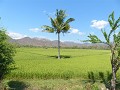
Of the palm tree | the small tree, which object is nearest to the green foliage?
the palm tree

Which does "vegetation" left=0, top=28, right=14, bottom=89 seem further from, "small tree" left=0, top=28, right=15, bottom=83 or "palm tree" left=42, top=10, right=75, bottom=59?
"palm tree" left=42, top=10, right=75, bottom=59

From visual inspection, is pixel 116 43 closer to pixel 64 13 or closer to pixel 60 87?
pixel 60 87

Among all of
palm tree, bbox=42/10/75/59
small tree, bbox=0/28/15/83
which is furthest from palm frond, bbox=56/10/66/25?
small tree, bbox=0/28/15/83

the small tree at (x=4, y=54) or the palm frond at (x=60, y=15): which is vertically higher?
the palm frond at (x=60, y=15)

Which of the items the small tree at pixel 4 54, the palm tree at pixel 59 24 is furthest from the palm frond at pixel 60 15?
the small tree at pixel 4 54

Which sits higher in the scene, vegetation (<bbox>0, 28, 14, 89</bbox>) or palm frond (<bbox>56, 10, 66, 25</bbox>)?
palm frond (<bbox>56, 10, 66, 25</bbox>)

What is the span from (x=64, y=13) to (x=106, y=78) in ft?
60.0

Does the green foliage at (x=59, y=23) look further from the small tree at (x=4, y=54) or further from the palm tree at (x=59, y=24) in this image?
the small tree at (x=4, y=54)

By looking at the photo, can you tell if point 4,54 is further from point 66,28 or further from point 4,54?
point 66,28

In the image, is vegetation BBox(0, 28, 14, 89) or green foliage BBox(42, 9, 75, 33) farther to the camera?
green foliage BBox(42, 9, 75, 33)

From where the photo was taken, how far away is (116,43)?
17547 millimetres

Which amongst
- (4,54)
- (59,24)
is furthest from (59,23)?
(4,54)

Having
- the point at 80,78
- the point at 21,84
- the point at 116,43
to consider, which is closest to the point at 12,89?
the point at 21,84

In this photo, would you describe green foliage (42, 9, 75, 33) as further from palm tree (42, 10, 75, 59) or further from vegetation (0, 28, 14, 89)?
vegetation (0, 28, 14, 89)
